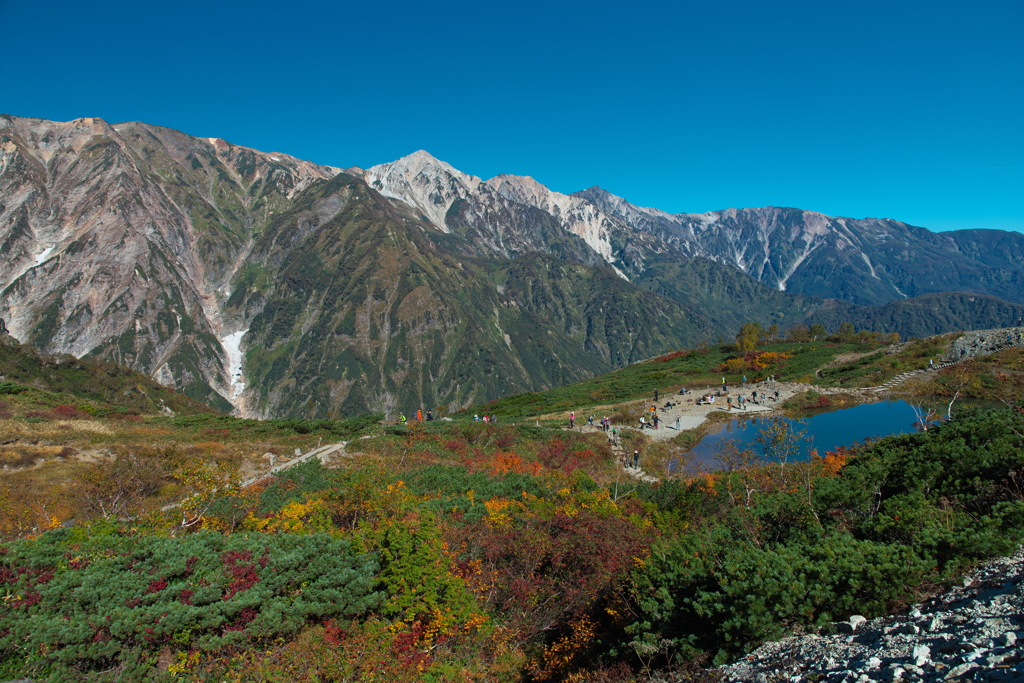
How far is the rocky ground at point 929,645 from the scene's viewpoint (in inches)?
225

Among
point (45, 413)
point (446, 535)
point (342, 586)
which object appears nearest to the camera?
point (342, 586)

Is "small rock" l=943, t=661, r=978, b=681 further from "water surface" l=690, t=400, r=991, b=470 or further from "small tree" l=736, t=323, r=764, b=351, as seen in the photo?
"small tree" l=736, t=323, r=764, b=351

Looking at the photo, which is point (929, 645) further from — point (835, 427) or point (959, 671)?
point (835, 427)

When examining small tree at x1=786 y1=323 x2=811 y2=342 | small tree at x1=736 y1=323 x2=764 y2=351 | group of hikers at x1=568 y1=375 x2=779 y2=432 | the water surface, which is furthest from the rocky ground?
small tree at x1=786 y1=323 x2=811 y2=342

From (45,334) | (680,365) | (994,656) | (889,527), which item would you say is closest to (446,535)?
(889,527)

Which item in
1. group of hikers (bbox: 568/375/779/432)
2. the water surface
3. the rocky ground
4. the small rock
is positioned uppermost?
the small rock

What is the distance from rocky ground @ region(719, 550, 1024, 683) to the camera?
5719 mm

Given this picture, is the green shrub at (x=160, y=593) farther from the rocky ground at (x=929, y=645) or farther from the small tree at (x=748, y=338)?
the small tree at (x=748, y=338)

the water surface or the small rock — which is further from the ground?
the small rock

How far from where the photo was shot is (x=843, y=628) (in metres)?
8.16

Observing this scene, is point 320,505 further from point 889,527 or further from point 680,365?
point 680,365

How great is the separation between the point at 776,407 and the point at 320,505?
4585cm

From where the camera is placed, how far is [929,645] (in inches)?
252

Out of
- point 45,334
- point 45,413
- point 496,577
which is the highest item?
point 45,334
